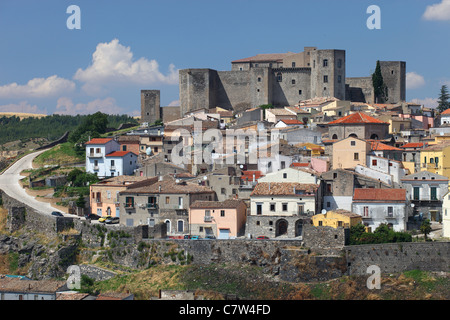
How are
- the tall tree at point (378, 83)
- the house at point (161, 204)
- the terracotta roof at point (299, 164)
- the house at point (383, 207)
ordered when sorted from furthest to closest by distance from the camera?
the tall tree at point (378, 83)
the terracotta roof at point (299, 164)
the house at point (161, 204)
the house at point (383, 207)

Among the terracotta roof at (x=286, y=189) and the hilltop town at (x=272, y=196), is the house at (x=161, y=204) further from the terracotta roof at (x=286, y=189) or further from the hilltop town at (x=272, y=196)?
the terracotta roof at (x=286, y=189)

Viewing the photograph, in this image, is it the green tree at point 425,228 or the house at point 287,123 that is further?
the house at point 287,123

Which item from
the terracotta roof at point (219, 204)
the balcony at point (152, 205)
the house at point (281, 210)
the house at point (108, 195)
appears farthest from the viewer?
the house at point (108, 195)

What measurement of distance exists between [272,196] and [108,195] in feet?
45.1

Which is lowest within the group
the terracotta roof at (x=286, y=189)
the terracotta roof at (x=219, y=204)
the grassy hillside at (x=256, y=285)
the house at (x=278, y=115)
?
the grassy hillside at (x=256, y=285)

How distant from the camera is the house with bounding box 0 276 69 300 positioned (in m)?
35.7

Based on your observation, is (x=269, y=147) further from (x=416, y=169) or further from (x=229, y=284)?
(x=229, y=284)

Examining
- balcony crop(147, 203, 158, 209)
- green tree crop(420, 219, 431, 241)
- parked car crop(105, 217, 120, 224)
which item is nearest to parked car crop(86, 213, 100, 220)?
parked car crop(105, 217, 120, 224)

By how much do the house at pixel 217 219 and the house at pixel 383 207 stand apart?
7.17 metres

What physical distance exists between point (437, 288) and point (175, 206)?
17.4m

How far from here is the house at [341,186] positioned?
45.2 metres

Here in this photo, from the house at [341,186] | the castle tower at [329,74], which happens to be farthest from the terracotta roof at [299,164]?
the castle tower at [329,74]

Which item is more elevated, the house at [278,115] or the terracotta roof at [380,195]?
the house at [278,115]

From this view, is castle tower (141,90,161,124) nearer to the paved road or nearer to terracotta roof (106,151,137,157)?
the paved road
